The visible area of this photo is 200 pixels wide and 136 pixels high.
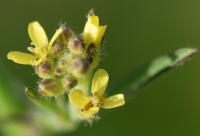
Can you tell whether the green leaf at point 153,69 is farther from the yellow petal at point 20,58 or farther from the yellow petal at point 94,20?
the yellow petal at point 20,58

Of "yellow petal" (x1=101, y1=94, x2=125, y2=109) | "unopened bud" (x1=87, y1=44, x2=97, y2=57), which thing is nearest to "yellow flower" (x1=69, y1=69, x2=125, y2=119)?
"yellow petal" (x1=101, y1=94, x2=125, y2=109)

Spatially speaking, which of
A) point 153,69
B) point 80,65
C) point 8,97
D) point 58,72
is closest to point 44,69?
point 58,72

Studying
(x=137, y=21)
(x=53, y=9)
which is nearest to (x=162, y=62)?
(x=137, y=21)

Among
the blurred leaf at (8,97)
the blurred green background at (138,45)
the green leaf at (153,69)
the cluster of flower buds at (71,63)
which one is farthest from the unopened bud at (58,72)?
the blurred green background at (138,45)

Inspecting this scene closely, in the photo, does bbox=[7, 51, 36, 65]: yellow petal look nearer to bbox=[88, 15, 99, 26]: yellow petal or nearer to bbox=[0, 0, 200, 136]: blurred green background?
bbox=[88, 15, 99, 26]: yellow petal

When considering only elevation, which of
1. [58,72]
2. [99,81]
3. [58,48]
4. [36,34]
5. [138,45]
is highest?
[138,45]

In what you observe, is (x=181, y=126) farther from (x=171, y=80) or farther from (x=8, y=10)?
(x=8, y=10)

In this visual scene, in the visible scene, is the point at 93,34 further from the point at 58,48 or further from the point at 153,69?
the point at 153,69
